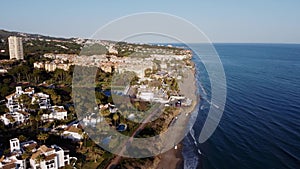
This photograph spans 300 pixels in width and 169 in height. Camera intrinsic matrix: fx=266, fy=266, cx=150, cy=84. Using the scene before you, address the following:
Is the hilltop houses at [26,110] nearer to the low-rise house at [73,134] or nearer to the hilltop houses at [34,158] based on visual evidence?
the low-rise house at [73,134]

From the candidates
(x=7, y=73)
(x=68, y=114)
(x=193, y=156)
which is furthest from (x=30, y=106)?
(x=7, y=73)

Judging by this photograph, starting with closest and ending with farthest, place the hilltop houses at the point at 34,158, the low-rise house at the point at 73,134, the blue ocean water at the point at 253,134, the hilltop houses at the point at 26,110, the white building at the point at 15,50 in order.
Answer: the hilltop houses at the point at 34,158
the blue ocean water at the point at 253,134
the low-rise house at the point at 73,134
the hilltop houses at the point at 26,110
the white building at the point at 15,50

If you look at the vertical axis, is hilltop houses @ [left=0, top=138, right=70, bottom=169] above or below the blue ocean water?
above

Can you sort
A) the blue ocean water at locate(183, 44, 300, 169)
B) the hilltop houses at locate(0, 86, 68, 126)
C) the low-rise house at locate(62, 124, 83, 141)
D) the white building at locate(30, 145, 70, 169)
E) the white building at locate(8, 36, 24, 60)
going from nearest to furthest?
the white building at locate(30, 145, 70, 169) → the blue ocean water at locate(183, 44, 300, 169) → the low-rise house at locate(62, 124, 83, 141) → the hilltop houses at locate(0, 86, 68, 126) → the white building at locate(8, 36, 24, 60)

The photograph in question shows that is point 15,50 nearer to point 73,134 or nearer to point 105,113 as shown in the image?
point 105,113

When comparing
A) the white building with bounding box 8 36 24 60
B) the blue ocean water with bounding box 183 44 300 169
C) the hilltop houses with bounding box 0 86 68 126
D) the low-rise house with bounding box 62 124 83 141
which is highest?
the white building with bounding box 8 36 24 60

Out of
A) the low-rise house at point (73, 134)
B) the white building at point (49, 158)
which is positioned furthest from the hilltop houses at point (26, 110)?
the white building at point (49, 158)

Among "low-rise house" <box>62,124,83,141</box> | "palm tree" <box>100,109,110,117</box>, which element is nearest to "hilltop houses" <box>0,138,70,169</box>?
"low-rise house" <box>62,124,83,141</box>

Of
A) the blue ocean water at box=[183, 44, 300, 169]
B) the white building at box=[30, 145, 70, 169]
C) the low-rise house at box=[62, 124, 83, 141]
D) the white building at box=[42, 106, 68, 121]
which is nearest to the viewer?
the white building at box=[30, 145, 70, 169]

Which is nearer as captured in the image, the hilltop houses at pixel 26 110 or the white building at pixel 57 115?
the hilltop houses at pixel 26 110

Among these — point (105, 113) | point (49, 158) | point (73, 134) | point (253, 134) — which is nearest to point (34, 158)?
point (49, 158)

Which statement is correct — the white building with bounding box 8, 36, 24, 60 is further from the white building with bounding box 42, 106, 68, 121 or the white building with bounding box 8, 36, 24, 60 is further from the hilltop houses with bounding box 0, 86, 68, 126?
the white building with bounding box 42, 106, 68, 121

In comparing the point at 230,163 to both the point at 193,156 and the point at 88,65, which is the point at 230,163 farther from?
the point at 88,65
